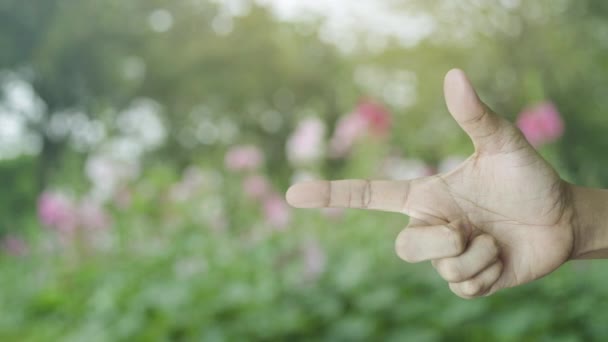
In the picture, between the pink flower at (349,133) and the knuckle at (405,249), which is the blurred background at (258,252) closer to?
the pink flower at (349,133)

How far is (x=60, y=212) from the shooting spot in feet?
12.2

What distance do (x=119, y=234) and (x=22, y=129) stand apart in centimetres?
1053

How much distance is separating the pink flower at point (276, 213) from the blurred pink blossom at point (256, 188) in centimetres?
10

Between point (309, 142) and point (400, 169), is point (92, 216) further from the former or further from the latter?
point (400, 169)

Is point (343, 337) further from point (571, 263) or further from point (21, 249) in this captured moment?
point (21, 249)

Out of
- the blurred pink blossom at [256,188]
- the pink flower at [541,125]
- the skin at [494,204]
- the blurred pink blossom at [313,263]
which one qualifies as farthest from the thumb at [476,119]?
the blurred pink blossom at [256,188]

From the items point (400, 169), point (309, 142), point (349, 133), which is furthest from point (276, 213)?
point (400, 169)

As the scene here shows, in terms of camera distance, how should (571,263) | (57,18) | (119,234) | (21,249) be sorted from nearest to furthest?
(571,263) → (119,234) → (21,249) → (57,18)

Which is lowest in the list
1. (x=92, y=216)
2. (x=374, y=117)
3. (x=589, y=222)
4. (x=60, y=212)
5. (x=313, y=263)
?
(x=589, y=222)

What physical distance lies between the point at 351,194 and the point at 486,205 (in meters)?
0.22

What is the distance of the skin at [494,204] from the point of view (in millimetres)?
1028

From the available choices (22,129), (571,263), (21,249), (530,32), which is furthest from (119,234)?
(22,129)

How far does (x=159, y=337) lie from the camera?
8.05 ft

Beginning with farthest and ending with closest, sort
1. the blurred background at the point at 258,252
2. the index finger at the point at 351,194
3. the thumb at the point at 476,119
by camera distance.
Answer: the blurred background at the point at 258,252 < the index finger at the point at 351,194 < the thumb at the point at 476,119
